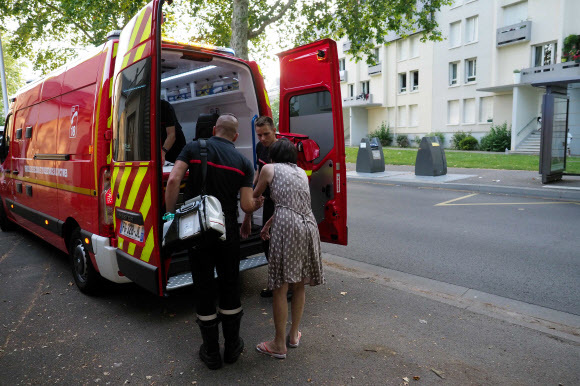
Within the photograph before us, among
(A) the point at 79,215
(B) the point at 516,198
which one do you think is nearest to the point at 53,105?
(A) the point at 79,215

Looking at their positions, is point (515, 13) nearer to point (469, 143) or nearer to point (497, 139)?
point (497, 139)

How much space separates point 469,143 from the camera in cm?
2750

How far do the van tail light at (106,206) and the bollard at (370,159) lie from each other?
12.1 m

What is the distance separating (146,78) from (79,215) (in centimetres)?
182

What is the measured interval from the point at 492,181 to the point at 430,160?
203 cm

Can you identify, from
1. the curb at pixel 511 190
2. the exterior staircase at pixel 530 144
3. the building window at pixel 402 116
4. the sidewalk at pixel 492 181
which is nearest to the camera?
the curb at pixel 511 190

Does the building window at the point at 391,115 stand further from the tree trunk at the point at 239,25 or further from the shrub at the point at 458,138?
the tree trunk at the point at 239,25

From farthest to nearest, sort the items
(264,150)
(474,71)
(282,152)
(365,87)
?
(365,87) → (474,71) → (264,150) → (282,152)

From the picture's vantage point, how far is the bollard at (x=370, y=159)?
1518 cm

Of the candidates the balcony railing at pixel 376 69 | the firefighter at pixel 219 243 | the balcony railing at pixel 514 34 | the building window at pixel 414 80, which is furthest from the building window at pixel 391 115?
the firefighter at pixel 219 243

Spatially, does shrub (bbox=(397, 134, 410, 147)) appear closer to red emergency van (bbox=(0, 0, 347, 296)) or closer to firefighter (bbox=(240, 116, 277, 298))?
red emergency van (bbox=(0, 0, 347, 296))

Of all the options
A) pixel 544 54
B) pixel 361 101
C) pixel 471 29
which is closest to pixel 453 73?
pixel 471 29

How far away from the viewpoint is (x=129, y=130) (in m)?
3.62

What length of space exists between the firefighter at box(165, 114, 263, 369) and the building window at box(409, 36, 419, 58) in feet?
106
